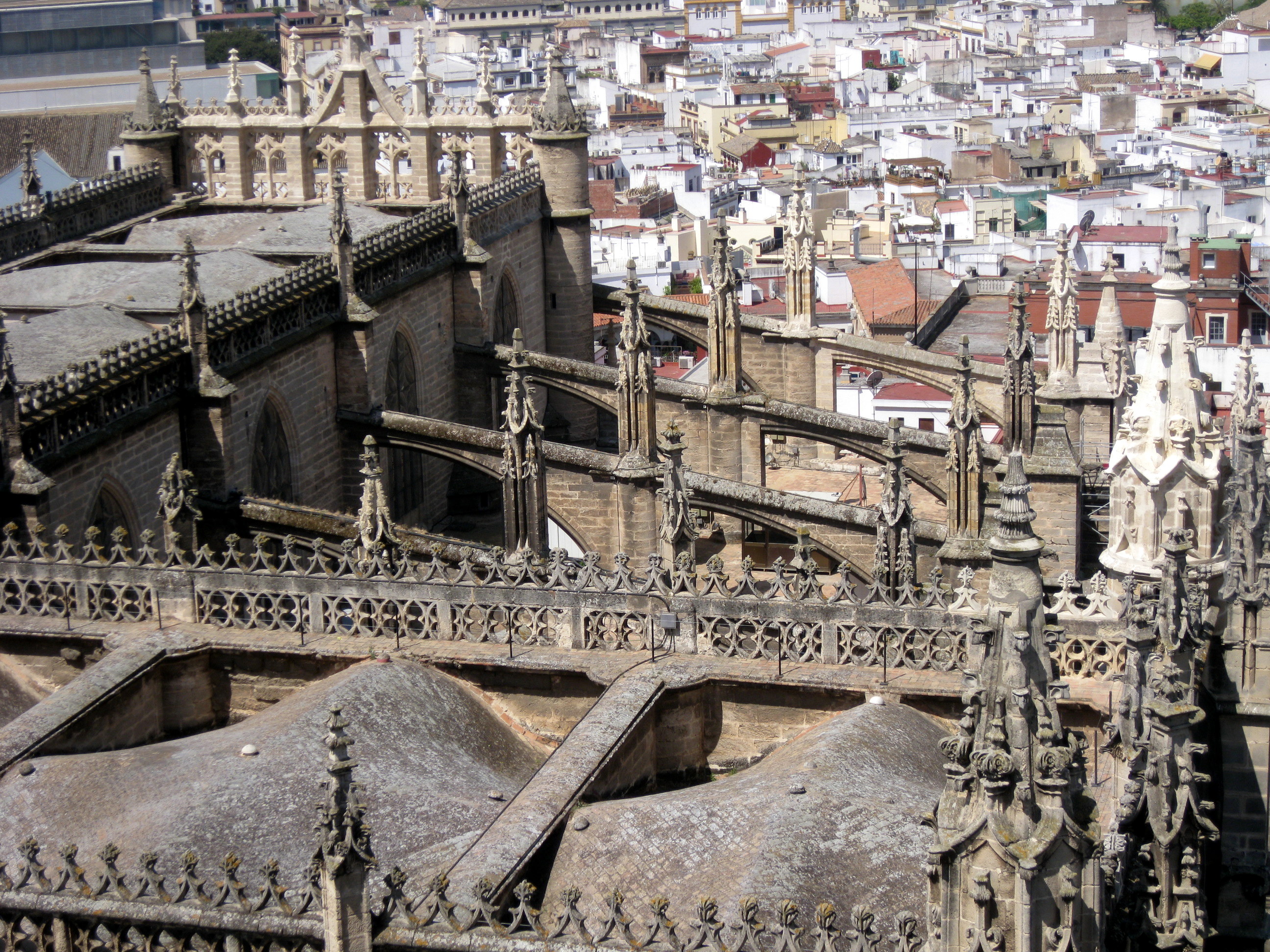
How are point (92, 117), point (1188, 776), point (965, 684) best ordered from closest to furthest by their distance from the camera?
1. point (965, 684)
2. point (1188, 776)
3. point (92, 117)

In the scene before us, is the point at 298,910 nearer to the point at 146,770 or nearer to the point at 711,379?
the point at 146,770

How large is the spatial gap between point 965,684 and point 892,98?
162 meters

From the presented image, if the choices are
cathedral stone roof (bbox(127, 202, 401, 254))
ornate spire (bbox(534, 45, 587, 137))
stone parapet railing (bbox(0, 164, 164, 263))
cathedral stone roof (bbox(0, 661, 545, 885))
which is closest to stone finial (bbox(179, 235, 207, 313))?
cathedral stone roof (bbox(127, 202, 401, 254))

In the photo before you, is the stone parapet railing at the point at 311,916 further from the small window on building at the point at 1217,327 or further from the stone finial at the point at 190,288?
the small window on building at the point at 1217,327

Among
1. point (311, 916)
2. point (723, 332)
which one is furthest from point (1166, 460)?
point (723, 332)

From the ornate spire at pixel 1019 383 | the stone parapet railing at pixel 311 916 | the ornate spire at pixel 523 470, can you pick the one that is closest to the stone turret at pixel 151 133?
the ornate spire at pixel 1019 383

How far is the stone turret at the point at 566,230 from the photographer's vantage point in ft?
150

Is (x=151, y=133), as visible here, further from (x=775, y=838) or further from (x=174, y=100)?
(x=775, y=838)

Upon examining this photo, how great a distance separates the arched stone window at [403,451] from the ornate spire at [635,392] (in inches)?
282

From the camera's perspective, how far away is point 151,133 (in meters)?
46.5

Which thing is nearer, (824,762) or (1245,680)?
(824,762)

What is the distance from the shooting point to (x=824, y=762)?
53.9 feet

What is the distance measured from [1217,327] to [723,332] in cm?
3729

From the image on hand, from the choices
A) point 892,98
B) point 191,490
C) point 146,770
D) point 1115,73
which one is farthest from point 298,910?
point 1115,73
